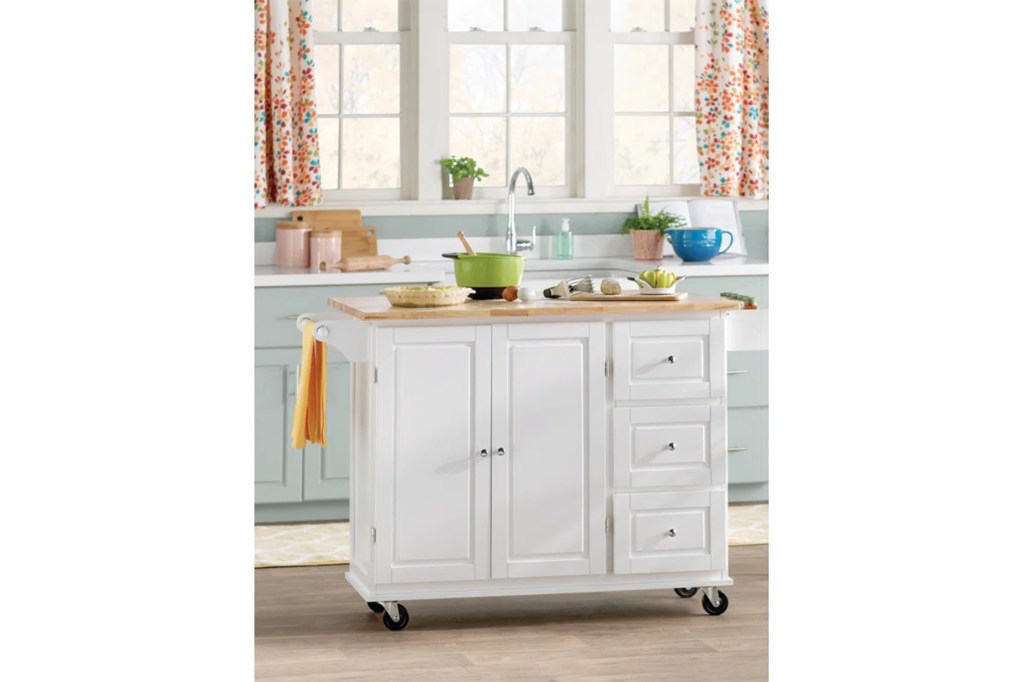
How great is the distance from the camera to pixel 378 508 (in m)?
3.82

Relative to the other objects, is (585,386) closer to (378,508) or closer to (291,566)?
(378,508)

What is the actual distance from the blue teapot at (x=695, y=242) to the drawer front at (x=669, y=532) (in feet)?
6.25

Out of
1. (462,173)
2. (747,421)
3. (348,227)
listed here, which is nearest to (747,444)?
(747,421)

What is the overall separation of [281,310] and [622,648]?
1973 mm

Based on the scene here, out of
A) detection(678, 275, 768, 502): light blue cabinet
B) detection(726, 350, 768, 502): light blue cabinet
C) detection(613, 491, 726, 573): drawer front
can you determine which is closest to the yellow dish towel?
detection(613, 491, 726, 573): drawer front

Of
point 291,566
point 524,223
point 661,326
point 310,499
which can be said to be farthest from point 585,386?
point 524,223

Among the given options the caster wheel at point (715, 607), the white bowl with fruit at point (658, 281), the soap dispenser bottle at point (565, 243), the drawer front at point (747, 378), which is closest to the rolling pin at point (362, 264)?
the soap dispenser bottle at point (565, 243)

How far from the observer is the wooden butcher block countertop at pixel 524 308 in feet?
12.4

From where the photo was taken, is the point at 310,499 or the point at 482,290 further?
the point at 310,499

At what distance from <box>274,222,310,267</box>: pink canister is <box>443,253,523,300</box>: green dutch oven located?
1623 millimetres

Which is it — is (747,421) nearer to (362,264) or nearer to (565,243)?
(565,243)

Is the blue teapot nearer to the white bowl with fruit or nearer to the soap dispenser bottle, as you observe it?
the soap dispenser bottle

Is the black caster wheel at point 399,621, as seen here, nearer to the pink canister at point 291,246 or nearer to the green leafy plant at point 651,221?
the pink canister at point 291,246

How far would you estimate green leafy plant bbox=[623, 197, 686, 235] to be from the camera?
5918 millimetres
